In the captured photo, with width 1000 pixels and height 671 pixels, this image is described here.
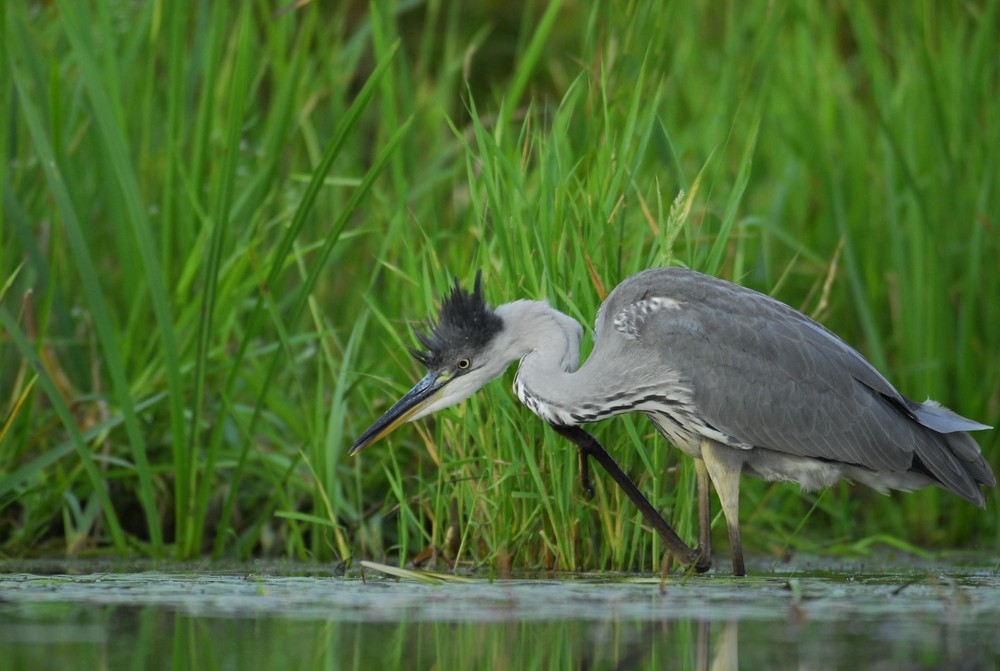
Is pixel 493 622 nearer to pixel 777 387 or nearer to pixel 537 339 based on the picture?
pixel 537 339

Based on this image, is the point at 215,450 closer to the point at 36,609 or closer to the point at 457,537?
the point at 457,537

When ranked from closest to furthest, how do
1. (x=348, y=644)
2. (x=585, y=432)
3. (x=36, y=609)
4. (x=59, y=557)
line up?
(x=348, y=644) → (x=36, y=609) → (x=585, y=432) → (x=59, y=557)

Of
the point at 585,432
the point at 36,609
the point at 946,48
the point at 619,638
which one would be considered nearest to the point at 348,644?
the point at 619,638

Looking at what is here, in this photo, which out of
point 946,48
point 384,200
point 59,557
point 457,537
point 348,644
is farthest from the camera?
point 946,48

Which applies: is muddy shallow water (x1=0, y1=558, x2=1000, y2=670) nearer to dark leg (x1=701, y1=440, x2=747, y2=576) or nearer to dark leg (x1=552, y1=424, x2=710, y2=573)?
dark leg (x1=552, y1=424, x2=710, y2=573)

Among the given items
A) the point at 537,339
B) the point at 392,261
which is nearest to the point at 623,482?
the point at 537,339

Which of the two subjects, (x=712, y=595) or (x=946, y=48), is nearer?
(x=712, y=595)

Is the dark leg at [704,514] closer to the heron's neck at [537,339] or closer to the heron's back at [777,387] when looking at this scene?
the heron's back at [777,387]

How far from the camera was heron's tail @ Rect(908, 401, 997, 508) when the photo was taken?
16.1 ft

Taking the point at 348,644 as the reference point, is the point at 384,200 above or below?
above

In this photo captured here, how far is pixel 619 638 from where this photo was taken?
326cm

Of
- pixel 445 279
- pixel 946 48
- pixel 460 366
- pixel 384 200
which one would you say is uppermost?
pixel 946 48

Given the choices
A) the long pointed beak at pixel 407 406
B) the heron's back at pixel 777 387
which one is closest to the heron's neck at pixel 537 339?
the heron's back at pixel 777 387

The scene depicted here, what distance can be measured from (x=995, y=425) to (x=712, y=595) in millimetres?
3083
